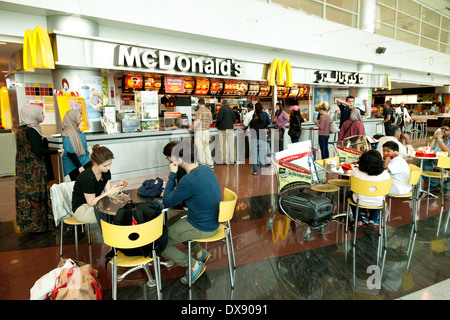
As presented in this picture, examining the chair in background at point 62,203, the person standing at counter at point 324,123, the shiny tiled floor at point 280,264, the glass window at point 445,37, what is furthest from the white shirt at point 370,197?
the glass window at point 445,37

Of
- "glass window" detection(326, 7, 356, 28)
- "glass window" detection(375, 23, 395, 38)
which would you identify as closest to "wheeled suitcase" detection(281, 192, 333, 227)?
"glass window" detection(326, 7, 356, 28)

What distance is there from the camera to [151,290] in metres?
2.70

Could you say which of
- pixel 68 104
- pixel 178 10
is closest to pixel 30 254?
pixel 68 104

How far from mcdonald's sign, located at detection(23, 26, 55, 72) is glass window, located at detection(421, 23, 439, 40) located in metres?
18.2

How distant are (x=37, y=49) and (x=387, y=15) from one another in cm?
1452

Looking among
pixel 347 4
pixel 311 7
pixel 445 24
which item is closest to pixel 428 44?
pixel 445 24

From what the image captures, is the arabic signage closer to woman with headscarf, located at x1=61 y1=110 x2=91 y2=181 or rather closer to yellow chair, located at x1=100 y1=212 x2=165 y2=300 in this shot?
woman with headscarf, located at x1=61 y1=110 x2=91 y2=181

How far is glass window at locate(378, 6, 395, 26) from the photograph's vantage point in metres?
13.5

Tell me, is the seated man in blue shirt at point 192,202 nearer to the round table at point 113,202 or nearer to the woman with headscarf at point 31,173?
the round table at point 113,202

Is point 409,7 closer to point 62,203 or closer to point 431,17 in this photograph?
point 431,17

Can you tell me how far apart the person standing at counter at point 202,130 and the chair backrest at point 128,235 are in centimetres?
516

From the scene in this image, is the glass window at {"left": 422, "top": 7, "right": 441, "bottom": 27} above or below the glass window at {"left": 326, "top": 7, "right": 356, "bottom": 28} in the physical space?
above

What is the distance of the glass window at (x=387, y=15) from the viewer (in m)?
13.5

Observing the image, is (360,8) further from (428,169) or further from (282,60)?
(428,169)
